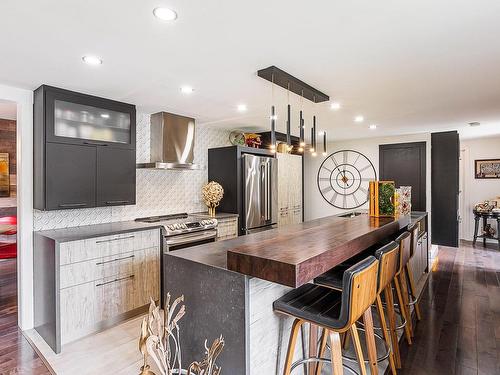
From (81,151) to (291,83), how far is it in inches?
85.9

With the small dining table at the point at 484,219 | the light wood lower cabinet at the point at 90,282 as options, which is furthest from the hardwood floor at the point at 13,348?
the small dining table at the point at 484,219

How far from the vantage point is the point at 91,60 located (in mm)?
2271

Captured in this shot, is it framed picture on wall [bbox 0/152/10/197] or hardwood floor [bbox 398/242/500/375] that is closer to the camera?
hardwood floor [bbox 398/242/500/375]

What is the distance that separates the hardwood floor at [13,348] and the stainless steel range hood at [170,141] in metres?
2.06

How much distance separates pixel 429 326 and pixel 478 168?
5496 mm

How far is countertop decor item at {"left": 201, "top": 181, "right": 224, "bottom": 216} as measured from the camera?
4.43m

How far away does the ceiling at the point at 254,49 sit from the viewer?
1.62 meters

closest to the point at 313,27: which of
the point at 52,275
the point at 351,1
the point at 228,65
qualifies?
the point at 351,1

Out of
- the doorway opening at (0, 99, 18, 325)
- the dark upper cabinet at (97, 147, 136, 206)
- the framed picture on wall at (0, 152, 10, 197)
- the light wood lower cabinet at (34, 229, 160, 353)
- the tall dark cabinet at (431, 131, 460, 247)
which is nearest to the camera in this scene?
the light wood lower cabinet at (34, 229, 160, 353)

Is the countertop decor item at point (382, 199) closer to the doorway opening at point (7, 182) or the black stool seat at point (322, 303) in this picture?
the black stool seat at point (322, 303)

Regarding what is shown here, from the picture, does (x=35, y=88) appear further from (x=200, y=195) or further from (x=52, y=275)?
(x=200, y=195)

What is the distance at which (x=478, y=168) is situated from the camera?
6805 mm

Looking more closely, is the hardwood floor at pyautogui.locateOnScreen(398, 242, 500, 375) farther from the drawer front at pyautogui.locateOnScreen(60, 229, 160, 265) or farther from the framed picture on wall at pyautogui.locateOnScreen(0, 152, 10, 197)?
the framed picture on wall at pyautogui.locateOnScreen(0, 152, 10, 197)

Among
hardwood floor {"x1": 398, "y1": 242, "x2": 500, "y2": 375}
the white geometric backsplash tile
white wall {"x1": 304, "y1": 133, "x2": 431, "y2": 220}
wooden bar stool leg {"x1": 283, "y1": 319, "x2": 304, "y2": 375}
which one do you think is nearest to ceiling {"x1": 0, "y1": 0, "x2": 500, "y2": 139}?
the white geometric backsplash tile
